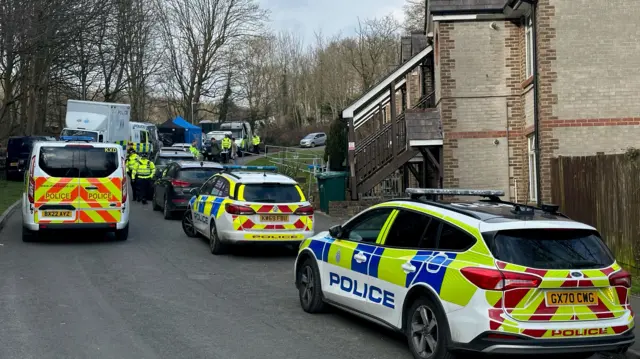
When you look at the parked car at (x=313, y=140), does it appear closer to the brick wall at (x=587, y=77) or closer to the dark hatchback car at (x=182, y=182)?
the dark hatchback car at (x=182, y=182)

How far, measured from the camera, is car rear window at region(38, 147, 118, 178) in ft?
48.5

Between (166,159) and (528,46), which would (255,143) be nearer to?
(166,159)

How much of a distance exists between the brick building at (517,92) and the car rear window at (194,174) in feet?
14.0

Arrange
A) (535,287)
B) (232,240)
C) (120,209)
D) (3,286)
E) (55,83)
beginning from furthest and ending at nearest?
(55,83), (120,209), (232,240), (3,286), (535,287)

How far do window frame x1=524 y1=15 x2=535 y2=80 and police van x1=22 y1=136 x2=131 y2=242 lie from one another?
10.1 meters

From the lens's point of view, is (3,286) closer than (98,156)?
Yes

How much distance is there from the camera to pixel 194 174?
19.6 meters

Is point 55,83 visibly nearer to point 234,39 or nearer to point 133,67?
point 133,67

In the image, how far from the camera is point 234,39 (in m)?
61.0

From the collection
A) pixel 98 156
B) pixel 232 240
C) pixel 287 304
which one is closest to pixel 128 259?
pixel 232 240

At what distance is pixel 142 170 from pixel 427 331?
59.9 ft

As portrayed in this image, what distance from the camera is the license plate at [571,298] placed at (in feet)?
20.3

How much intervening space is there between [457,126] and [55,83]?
26.2m

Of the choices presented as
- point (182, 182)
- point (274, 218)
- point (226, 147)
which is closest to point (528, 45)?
point (274, 218)
